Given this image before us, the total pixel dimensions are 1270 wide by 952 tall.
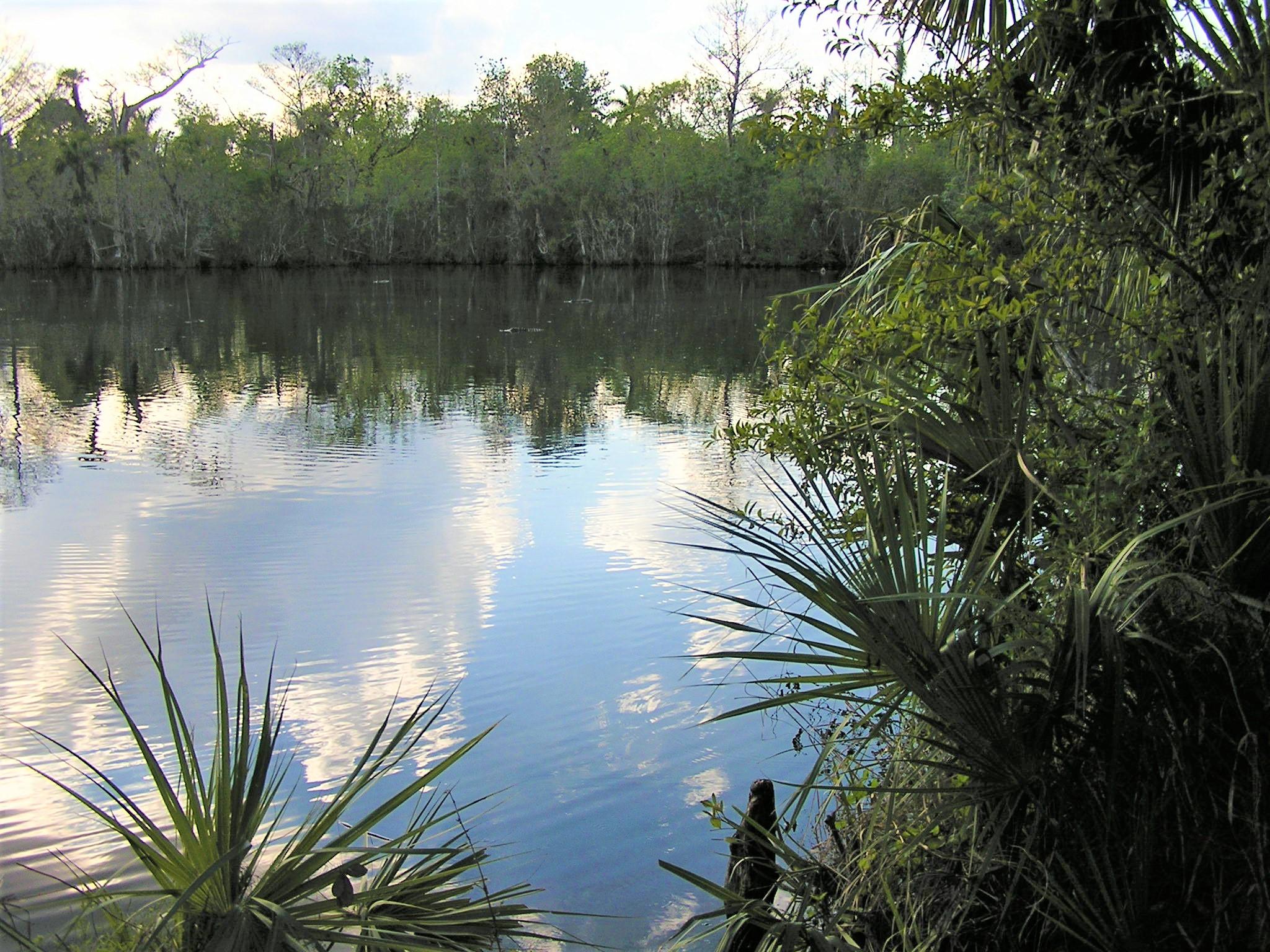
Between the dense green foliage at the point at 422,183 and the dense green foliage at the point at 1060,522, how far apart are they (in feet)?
158

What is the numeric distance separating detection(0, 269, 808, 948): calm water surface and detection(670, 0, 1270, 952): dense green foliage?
44.6 inches

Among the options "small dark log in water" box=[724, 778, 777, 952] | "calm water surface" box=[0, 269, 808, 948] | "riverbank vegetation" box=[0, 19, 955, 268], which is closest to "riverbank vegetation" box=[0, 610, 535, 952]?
"small dark log in water" box=[724, 778, 777, 952]

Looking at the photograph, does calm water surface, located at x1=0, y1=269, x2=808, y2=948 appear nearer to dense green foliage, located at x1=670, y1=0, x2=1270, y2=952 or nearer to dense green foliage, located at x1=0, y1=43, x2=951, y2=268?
dense green foliage, located at x1=670, y1=0, x2=1270, y2=952

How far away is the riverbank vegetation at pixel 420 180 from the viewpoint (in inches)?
2012

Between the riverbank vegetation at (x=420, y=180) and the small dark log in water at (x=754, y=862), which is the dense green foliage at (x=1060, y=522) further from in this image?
the riverbank vegetation at (x=420, y=180)

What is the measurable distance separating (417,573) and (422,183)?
175 ft

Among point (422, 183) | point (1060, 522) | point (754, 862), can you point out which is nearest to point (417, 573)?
point (754, 862)

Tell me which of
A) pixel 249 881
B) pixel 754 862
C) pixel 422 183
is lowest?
pixel 754 862

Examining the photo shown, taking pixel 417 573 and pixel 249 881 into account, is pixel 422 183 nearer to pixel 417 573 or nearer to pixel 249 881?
pixel 417 573

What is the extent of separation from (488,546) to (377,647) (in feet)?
7.93

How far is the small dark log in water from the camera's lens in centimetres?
390

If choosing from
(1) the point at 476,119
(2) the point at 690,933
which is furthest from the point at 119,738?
(1) the point at 476,119

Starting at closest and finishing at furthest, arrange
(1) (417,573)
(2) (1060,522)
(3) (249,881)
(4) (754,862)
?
(3) (249,881)
(2) (1060,522)
(4) (754,862)
(1) (417,573)

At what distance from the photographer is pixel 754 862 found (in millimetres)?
3900
